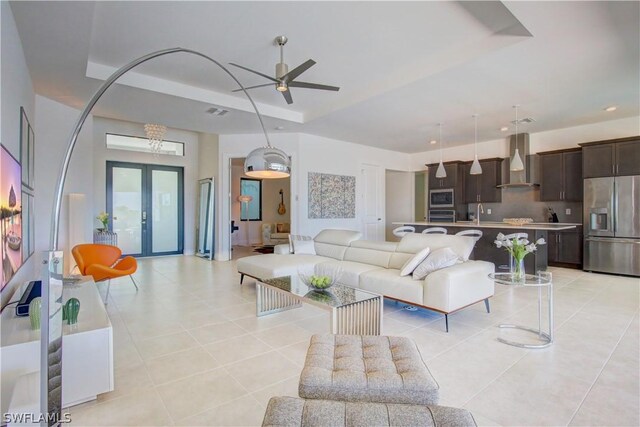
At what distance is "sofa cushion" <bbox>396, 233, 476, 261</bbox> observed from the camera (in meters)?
3.59

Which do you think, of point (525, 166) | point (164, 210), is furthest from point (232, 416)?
point (525, 166)

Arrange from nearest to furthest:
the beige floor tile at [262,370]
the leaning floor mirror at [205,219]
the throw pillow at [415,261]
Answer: the beige floor tile at [262,370]
the throw pillow at [415,261]
the leaning floor mirror at [205,219]

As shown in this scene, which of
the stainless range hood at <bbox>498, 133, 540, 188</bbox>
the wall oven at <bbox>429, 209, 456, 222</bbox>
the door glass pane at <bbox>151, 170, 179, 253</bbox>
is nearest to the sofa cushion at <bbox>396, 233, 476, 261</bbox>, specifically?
the stainless range hood at <bbox>498, 133, 540, 188</bbox>

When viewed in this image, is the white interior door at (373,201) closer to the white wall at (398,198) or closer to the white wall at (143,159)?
the white wall at (398,198)

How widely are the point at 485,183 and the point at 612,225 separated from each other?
2.45 meters

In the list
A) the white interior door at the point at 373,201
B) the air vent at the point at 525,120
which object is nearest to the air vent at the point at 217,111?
the white interior door at the point at 373,201

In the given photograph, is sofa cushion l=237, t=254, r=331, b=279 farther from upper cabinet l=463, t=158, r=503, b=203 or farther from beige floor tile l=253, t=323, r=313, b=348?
upper cabinet l=463, t=158, r=503, b=203

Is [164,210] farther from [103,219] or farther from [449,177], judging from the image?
[449,177]

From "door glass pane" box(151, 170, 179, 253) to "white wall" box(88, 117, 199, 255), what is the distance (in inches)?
9.7

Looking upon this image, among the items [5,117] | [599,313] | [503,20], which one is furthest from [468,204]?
[5,117]

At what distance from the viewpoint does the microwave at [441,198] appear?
7887 mm

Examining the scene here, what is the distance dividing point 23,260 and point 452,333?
3.86 m

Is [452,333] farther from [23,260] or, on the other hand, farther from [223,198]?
[223,198]

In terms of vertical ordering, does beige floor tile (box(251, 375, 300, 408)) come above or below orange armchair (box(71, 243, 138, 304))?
below
